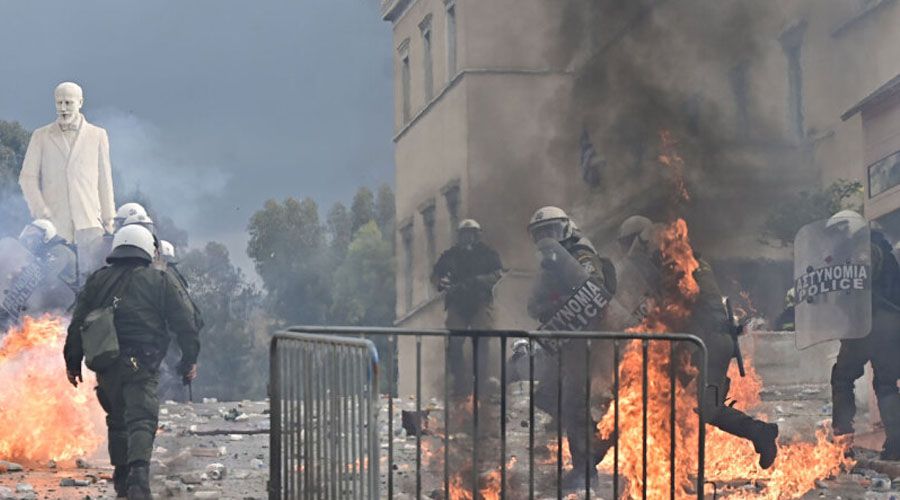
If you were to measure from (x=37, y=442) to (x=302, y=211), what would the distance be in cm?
3558

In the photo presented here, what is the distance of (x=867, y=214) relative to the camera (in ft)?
52.9

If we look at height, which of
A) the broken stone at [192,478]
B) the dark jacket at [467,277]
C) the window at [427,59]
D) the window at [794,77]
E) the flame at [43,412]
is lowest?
the broken stone at [192,478]

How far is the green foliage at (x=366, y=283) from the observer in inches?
1511

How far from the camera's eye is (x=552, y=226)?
44.6 ft

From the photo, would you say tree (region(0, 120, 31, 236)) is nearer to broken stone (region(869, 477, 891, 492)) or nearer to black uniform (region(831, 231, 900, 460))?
black uniform (region(831, 231, 900, 460))

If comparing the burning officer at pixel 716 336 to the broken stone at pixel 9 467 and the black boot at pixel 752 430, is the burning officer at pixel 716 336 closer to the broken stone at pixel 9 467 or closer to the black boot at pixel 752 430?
the black boot at pixel 752 430

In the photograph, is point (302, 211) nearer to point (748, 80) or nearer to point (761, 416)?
point (748, 80)

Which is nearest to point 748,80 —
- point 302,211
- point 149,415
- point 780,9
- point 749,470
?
point 780,9

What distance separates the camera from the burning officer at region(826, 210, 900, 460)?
13648mm

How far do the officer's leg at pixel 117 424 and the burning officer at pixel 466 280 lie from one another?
7.46m

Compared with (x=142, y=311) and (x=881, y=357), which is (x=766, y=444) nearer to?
(x=881, y=357)

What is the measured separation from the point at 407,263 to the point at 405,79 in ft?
10.3

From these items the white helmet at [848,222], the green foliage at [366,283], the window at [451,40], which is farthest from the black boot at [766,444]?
Result: the green foliage at [366,283]

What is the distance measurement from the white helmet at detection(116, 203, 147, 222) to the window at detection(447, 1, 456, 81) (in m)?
10.2
